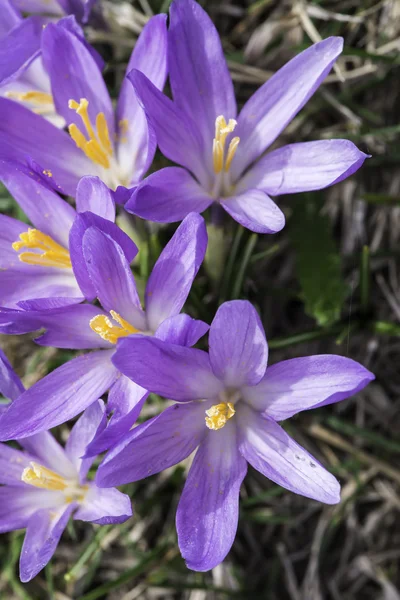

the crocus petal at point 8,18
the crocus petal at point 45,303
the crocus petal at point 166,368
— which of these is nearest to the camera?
the crocus petal at point 166,368

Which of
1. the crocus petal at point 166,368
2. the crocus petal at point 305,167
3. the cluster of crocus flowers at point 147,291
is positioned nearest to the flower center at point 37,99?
the cluster of crocus flowers at point 147,291

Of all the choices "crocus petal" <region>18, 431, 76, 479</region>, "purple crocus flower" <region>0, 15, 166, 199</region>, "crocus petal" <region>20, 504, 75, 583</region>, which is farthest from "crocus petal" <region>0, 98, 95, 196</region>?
"crocus petal" <region>20, 504, 75, 583</region>

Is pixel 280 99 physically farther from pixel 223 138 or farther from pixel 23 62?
pixel 23 62

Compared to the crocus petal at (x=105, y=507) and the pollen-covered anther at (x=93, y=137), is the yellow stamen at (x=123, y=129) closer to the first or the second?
the pollen-covered anther at (x=93, y=137)

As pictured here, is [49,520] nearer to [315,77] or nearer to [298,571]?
[298,571]

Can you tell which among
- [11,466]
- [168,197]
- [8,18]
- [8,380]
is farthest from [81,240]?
[8,18]

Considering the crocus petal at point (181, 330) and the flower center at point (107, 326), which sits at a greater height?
the crocus petal at point (181, 330)

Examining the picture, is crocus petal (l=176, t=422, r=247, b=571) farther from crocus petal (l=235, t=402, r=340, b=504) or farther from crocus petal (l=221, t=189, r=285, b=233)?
crocus petal (l=221, t=189, r=285, b=233)
